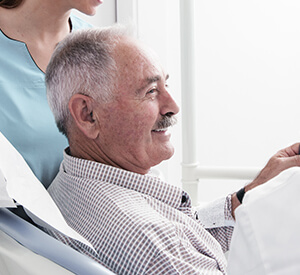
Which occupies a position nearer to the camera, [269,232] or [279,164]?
[269,232]

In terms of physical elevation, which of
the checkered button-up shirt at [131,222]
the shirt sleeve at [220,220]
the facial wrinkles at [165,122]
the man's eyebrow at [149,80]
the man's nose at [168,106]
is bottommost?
the shirt sleeve at [220,220]

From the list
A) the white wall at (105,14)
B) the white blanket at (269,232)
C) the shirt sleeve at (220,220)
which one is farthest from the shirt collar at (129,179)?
the white wall at (105,14)

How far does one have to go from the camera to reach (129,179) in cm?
99

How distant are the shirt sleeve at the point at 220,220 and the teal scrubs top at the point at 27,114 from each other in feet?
1.43

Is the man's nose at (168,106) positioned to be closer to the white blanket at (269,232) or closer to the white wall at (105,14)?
the white blanket at (269,232)

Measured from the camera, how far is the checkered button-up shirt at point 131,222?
2.71 ft

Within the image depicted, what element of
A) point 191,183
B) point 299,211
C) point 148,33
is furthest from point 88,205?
point 148,33

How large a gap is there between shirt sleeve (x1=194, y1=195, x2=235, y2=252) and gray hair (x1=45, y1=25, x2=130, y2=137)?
442 mm

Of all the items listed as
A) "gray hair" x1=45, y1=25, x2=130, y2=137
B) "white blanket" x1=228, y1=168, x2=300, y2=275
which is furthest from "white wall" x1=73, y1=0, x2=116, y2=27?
"white blanket" x1=228, y1=168, x2=300, y2=275

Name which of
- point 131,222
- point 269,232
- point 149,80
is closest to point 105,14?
point 149,80

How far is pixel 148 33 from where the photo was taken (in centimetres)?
237

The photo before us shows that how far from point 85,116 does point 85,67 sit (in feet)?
0.37

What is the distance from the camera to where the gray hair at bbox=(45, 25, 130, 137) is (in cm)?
101

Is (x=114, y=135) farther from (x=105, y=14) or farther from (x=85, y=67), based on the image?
(x=105, y=14)
